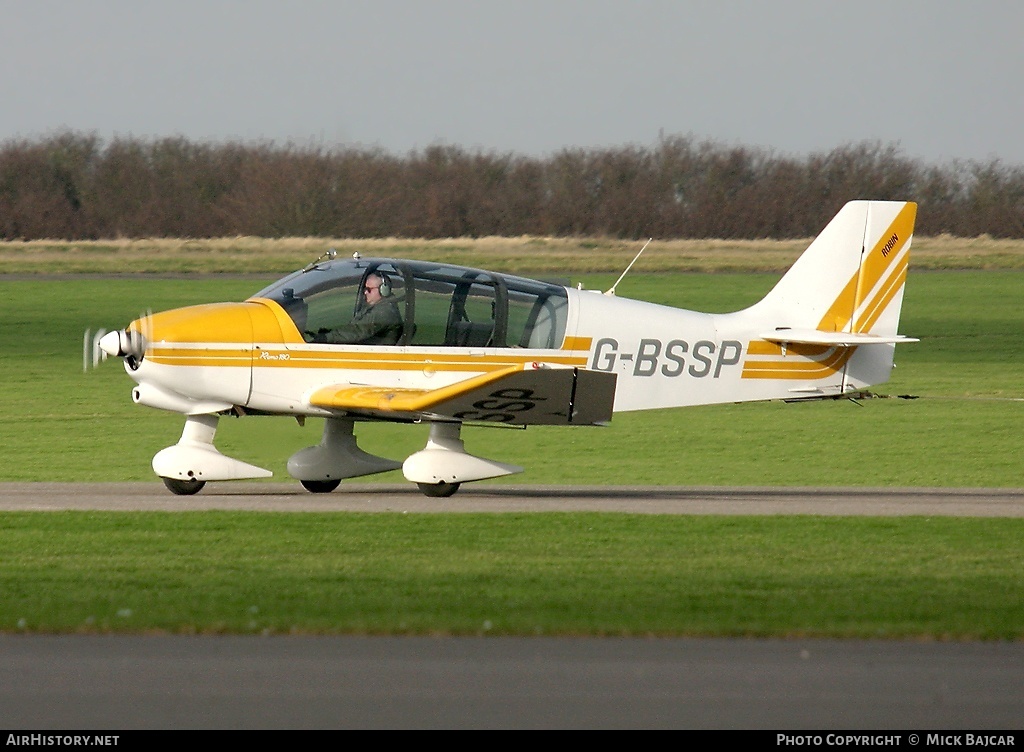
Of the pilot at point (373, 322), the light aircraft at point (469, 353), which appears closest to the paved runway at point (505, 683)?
the light aircraft at point (469, 353)

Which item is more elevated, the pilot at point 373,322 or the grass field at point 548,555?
the pilot at point 373,322

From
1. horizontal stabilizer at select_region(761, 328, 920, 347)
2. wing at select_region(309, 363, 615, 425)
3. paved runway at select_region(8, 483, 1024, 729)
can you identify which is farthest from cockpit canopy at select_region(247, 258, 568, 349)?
paved runway at select_region(8, 483, 1024, 729)

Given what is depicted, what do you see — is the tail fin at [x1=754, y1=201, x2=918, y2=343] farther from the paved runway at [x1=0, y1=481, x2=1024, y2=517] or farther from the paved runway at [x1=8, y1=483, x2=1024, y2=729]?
the paved runway at [x1=8, y1=483, x2=1024, y2=729]

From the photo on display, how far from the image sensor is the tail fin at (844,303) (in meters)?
14.7

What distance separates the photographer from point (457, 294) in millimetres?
13977

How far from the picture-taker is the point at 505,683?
6.55 meters

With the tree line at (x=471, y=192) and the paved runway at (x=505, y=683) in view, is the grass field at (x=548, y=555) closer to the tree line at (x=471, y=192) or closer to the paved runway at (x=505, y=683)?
the paved runway at (x=505, y=683)

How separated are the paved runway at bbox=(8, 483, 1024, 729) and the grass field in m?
0.35

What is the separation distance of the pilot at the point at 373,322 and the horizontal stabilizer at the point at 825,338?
11.7 feet

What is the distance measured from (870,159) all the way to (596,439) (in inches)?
1928

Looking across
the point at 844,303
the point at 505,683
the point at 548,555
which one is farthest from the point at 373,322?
the point at 505,683

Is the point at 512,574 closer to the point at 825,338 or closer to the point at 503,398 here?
the point at 503,398

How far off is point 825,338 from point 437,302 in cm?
369

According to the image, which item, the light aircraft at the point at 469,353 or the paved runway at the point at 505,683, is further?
the light aircraft at the point at 469,353
